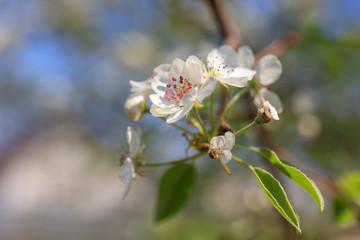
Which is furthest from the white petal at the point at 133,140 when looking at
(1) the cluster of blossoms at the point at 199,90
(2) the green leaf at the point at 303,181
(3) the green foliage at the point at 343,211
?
(3) the green foliage at the point at 343,211

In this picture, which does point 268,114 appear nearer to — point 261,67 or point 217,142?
point 217,142

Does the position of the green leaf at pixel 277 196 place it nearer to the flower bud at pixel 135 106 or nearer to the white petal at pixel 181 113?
the white petal at pixel 181 113

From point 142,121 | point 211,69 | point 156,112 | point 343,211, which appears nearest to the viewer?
point 156,112

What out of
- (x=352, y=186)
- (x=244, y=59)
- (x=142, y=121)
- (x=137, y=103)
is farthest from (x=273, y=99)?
(x=142, y=121)

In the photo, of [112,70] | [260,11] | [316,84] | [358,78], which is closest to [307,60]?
[316,84]

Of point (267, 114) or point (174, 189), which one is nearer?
point (267, 114)

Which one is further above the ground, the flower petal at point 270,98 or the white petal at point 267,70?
the white petal at point 267,70

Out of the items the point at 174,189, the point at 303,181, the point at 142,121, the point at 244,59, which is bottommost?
the point at 142,121

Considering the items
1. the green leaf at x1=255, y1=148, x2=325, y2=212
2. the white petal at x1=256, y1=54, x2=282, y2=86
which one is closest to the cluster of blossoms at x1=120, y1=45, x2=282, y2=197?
the white petal at x1=256, y1=54, x2=282, y2=86
